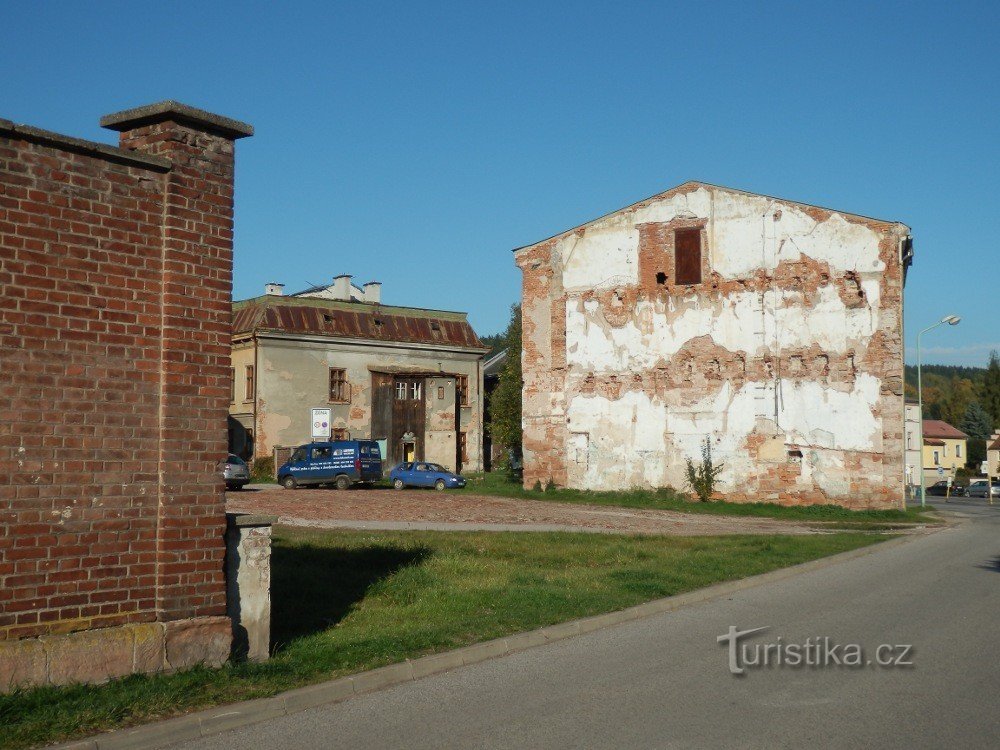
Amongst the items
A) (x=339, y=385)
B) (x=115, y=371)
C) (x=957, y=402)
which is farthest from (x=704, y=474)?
(x=957, y=402)

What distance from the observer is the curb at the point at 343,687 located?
20.8 feet

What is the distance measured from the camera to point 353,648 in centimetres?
906

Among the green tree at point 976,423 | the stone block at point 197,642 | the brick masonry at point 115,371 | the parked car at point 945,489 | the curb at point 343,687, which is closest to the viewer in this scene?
the curb at point 343,687

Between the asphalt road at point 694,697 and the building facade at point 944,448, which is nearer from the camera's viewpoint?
the asphalt road at point 694,697

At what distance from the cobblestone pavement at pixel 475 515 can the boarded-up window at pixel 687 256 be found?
29.6 feet

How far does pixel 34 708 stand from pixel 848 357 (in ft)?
102

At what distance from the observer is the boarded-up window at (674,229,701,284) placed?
3650cm

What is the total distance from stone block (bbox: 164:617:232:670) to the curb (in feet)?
3.47

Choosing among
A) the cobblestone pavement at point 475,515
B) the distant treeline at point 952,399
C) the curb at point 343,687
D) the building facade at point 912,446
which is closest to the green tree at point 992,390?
the distant treeline at point 952,399

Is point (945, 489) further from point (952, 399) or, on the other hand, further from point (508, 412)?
point (952, 399)

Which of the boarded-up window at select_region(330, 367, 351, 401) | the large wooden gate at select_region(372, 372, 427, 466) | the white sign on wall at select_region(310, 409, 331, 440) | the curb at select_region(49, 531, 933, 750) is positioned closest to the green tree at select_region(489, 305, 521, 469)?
the large wooden gate at select_region(372, 372, 427, 466)

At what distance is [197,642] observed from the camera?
813 cm

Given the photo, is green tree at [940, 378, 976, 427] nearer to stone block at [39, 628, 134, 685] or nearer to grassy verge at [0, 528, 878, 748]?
grassy verge at [0, 528, 878, 748]

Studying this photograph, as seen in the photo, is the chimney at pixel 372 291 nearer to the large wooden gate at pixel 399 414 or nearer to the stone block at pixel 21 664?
the large wooden gate at pixel 399 414
